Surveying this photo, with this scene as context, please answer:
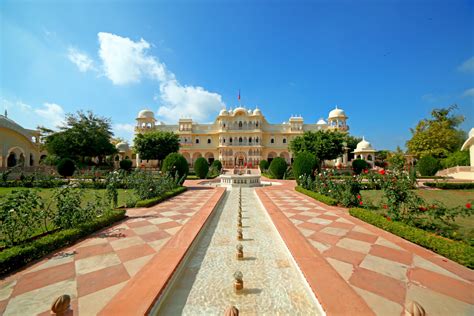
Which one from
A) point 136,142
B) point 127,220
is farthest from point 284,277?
point 136,142

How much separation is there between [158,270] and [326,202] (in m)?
6.65

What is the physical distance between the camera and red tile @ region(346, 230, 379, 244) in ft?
13.9

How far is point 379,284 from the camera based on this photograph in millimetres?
2688

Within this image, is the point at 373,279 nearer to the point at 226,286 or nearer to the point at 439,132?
the point at 226,286

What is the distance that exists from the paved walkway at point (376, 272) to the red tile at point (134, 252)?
104 inches

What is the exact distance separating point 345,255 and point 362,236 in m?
1.29

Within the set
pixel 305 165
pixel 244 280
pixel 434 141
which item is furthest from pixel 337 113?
pixel 244 280

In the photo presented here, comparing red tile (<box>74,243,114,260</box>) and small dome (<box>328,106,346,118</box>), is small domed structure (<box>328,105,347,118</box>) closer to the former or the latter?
small dome (<box>328,106,346,118</box>)

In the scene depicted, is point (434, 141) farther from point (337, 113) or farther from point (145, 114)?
point (145, 114)

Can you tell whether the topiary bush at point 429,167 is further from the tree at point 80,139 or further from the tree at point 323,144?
the tree at point 80,139

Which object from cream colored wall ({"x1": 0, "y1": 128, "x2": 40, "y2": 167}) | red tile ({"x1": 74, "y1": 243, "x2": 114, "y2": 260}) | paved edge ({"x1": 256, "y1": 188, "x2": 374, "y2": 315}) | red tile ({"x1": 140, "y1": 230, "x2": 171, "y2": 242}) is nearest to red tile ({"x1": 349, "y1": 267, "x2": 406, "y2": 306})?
paved edge ({"x1": 256, "y1": 188, "x2": 374, "y2": 315})

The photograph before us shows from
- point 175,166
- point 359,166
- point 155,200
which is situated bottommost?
point 155,200

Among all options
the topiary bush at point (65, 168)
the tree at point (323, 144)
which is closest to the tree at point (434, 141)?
the tree at point (323, 144)

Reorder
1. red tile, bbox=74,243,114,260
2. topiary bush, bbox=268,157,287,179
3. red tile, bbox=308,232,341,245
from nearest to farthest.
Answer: red tile, bbox=74,243,114,260
red tile, bbox=308,232,341,245
topiary bush, bbox=268,157,287,179
